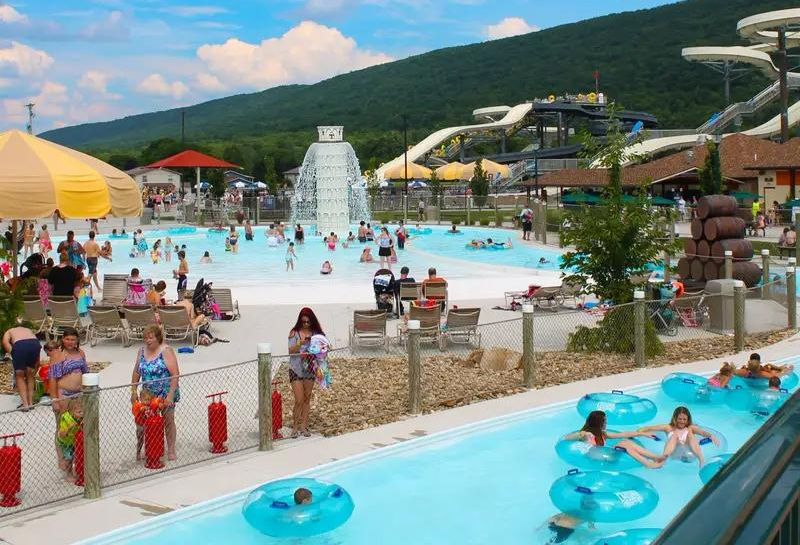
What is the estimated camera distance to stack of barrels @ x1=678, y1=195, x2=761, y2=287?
1678 centimetres

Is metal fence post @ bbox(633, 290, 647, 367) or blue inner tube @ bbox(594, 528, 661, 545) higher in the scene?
metal fence post @ bbox(633, 290, 647, 367)

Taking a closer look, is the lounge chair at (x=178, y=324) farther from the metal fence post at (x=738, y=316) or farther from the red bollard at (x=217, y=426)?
the metal fence post at (x=738, y=316)

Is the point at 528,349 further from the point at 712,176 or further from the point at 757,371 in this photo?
the point at 712,176

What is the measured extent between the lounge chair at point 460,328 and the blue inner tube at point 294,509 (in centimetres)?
578

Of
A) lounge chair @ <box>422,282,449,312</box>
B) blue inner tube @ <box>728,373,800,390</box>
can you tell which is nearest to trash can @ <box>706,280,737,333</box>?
blue inner tube @ <box>728,373,800,390</box>

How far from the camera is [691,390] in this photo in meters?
10.5

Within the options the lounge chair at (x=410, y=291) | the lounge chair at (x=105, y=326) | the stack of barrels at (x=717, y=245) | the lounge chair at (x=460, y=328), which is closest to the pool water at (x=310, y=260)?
the lounge chair at (x=410, y=291)

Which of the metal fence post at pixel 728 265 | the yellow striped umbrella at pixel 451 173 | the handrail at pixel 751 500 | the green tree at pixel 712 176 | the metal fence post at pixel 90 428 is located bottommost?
the metal fence post at pixel 90 428

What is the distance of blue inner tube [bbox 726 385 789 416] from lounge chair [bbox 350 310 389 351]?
4.61m

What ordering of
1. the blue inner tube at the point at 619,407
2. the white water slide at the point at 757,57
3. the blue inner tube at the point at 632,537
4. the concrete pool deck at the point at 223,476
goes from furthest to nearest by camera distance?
the white water slide at the point at 757,57, the blue inner tube at the point at 619,407, the concrete pool deck at the point at 223,476, the blue inner tube at the point at 632,537

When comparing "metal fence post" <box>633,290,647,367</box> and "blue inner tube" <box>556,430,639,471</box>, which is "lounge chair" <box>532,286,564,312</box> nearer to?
"metal fence post" <box>633,290,647,367</box>

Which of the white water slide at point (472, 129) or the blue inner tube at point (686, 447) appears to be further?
the white water slide at point (472, 129)

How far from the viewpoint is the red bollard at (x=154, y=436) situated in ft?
25.3

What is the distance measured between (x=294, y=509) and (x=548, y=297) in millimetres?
10207
